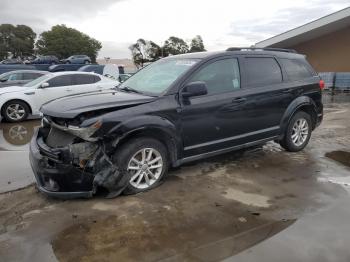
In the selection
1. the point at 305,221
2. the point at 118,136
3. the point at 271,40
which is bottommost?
the point at 305,221

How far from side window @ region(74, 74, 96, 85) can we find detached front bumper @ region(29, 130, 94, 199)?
798 cm

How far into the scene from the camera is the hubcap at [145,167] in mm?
4699

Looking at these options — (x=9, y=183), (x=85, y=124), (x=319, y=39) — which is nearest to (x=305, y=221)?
(x=85, y=124)

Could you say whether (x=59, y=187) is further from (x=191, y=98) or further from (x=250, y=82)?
(x=250, y=82)

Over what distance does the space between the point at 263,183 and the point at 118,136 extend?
7.11 feet

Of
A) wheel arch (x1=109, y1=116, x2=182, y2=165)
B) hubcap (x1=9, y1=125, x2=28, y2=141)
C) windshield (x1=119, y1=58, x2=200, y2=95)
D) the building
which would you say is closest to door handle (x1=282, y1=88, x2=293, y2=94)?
windshield (x1=119, y1=58, x2=200, y2=95)

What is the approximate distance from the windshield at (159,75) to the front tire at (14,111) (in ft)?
20.8

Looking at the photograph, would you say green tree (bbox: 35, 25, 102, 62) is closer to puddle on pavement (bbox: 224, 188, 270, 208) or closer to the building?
the building

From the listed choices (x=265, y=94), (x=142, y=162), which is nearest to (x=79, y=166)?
(x=142, y=162)

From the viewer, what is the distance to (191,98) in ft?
16.9

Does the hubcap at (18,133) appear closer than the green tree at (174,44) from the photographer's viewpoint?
Yes

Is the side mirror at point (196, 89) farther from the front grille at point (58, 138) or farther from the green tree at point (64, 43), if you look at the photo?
the green tree at point (64, 43)

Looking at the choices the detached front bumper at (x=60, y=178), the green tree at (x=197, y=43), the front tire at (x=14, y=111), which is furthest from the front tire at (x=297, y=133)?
the green tree at (x=197, y=43)

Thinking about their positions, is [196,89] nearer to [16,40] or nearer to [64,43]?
[64,43]
